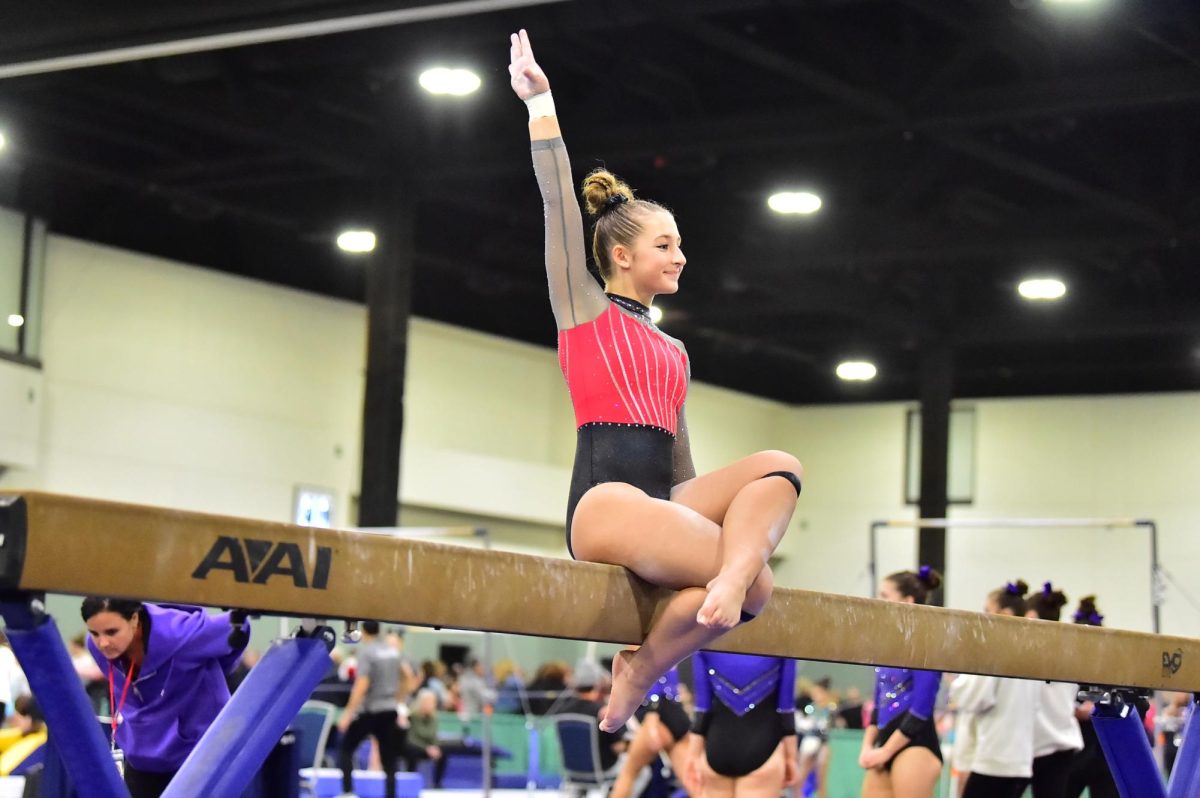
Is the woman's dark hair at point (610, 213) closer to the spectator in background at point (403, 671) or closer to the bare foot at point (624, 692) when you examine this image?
the bare foot at point (624, 692)

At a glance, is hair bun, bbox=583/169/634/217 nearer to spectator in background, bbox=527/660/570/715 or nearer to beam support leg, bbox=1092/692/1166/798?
beam support leg, bbox=1092/692/1166/798

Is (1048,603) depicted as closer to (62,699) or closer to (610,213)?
(610,213)

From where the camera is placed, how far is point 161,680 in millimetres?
4145

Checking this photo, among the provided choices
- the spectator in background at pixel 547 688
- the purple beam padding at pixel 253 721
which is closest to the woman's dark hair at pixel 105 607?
the purple beam padding at pixel 253 721

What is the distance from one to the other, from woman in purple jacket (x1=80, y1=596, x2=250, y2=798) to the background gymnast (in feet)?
4.54

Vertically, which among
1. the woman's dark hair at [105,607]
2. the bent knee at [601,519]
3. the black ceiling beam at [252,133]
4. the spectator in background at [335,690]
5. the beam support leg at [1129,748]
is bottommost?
the spectator in background at [335,690]

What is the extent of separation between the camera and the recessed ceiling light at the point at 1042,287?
52.7 feet

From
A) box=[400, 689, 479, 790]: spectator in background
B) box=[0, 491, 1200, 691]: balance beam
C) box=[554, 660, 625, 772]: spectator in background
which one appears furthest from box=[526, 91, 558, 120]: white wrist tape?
box=[400, 689, 479, 790]: spectator in background

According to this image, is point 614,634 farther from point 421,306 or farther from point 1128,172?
point 421,306

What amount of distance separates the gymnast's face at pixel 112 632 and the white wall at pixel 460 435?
1173cm

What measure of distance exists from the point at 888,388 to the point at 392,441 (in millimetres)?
13313

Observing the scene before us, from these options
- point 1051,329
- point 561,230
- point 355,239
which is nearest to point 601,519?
point 561,230

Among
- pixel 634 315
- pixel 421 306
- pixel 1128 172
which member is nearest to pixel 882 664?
pixel 634 315

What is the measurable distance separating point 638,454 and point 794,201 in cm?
1020
